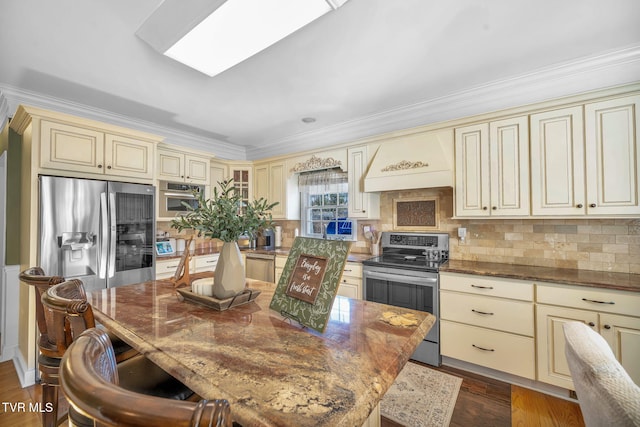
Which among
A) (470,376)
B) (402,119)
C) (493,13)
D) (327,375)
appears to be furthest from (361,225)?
(327,375)

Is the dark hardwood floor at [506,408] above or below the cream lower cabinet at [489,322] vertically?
below

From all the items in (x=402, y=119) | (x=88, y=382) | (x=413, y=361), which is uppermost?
(x=402, y=119)

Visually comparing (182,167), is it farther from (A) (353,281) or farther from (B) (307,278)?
(B) (307,278)

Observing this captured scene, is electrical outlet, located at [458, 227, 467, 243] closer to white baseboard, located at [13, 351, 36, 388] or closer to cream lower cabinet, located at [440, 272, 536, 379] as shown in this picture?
cream lower cabinet, located at [440, 272, 536, 379]

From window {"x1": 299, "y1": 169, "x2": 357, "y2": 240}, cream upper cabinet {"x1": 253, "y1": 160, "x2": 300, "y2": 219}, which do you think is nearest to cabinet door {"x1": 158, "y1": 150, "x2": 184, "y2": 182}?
cream upper cabinet {"x1": 253, "y1": 160, "x2": 300, "y2": 219}

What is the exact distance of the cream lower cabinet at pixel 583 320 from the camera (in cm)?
190

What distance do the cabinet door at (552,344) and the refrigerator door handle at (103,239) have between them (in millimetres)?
3850

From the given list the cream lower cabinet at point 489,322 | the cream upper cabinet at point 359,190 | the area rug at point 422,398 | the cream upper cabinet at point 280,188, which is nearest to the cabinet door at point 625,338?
the cream lower cabinet at point 489,322

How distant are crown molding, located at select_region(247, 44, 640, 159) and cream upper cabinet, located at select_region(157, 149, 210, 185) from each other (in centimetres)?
176

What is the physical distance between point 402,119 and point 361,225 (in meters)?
1.43

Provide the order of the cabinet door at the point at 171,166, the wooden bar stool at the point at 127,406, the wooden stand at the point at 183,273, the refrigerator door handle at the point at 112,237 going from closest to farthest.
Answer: the wooden bar stool at the point at 127,406, the wooden stand at the point at 183,273, the refrigerator door handle at the point at 112,237, the cabinet door at the point at 171,166

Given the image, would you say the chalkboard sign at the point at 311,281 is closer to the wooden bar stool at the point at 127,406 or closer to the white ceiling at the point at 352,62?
the wooden bar stool at the point at 127,406

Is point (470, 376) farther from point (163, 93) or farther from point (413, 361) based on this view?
point (163, 93)

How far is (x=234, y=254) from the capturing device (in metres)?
1.33
